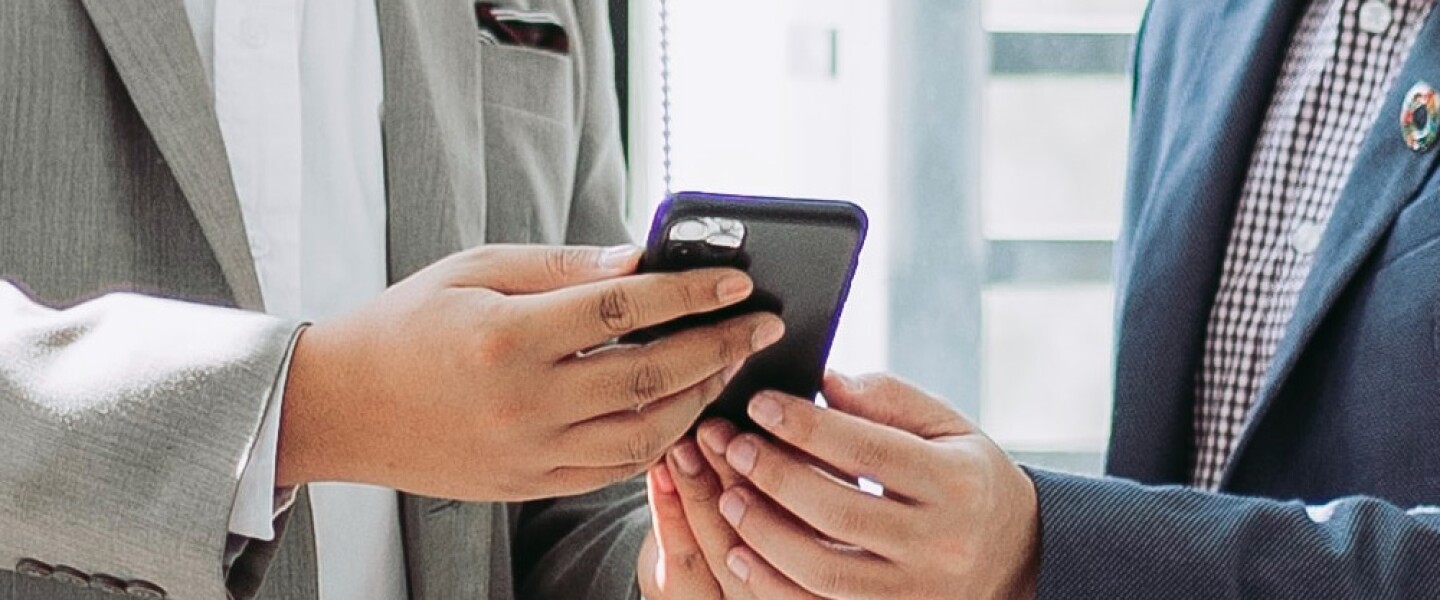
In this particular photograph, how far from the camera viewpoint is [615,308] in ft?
2.76

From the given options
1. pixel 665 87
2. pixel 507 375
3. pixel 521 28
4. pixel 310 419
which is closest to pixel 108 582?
pixel 310 419

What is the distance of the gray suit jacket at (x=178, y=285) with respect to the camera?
2.80ft

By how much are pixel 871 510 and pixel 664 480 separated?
154 mm

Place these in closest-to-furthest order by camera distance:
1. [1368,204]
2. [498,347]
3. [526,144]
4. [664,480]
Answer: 1. [498,347]
2. [664,480]
3. [1368,204]
4. [526,144]

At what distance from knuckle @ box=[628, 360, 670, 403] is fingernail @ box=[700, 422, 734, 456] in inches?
4.7

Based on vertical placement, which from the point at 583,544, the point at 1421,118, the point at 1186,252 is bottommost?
the point at 583,544

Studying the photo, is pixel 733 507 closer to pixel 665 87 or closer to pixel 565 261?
pixel 565 261

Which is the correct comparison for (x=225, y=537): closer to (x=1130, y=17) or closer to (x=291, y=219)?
(x=291, y=219)

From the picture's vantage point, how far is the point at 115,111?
989 millimetres

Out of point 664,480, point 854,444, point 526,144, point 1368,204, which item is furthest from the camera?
point 526,144

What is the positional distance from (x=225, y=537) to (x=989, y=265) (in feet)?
4.16

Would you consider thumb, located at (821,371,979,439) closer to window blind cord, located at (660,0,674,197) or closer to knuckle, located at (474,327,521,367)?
knuckle, located at (474,327,521,367)

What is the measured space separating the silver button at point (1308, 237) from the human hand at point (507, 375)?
500 mm

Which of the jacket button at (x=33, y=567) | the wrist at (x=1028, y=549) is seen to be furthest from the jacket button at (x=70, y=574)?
the wrist at (x=1028, y=549)
